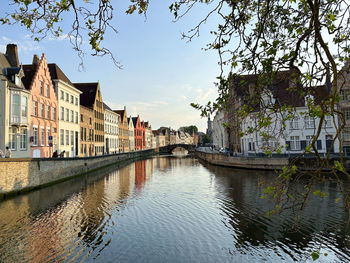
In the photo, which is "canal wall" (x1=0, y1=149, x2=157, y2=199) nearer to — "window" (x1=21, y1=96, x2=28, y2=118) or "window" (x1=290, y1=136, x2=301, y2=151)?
"window" (x1=21, y1=96, x2=28, y2=118)

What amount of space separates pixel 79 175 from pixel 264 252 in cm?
2542

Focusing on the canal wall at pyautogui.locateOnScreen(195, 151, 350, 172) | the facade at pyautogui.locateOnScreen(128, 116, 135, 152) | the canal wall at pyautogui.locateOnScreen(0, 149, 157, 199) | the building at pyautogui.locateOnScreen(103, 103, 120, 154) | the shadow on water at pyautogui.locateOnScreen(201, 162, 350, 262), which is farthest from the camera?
the facade at pyautogui.locateOnScreen(128, 116, 135, 152)

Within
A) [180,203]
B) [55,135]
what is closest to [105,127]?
[55,135]

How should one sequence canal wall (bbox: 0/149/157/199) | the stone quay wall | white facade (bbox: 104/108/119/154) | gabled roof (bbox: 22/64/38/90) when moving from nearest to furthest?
canal wall (bbox: 0/149/157/199) < gabled roof (bbox: 22/64/38/90) < the stone quay wall < white facade (bbox: 104/108/119/154)

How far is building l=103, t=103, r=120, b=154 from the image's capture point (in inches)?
2267

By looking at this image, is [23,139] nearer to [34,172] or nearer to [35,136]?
[35,136]

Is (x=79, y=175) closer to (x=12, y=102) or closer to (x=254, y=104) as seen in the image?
(x=12, y=102)

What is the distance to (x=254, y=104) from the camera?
12.6 ft

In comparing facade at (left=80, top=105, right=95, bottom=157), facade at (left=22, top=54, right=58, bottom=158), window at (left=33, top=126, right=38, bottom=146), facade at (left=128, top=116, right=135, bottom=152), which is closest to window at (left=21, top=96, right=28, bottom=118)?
facade at (left=22, top=54, right=58, bottom=158)

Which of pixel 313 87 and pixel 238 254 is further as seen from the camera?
pixel 238 254

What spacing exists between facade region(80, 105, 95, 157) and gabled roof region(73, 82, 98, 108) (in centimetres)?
254

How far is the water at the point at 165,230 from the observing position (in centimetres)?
896

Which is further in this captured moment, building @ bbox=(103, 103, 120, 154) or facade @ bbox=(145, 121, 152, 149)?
facade @ bbox=(145, 121, 152, 149)

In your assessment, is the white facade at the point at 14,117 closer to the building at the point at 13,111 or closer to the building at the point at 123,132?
the building at the point at 13,111
